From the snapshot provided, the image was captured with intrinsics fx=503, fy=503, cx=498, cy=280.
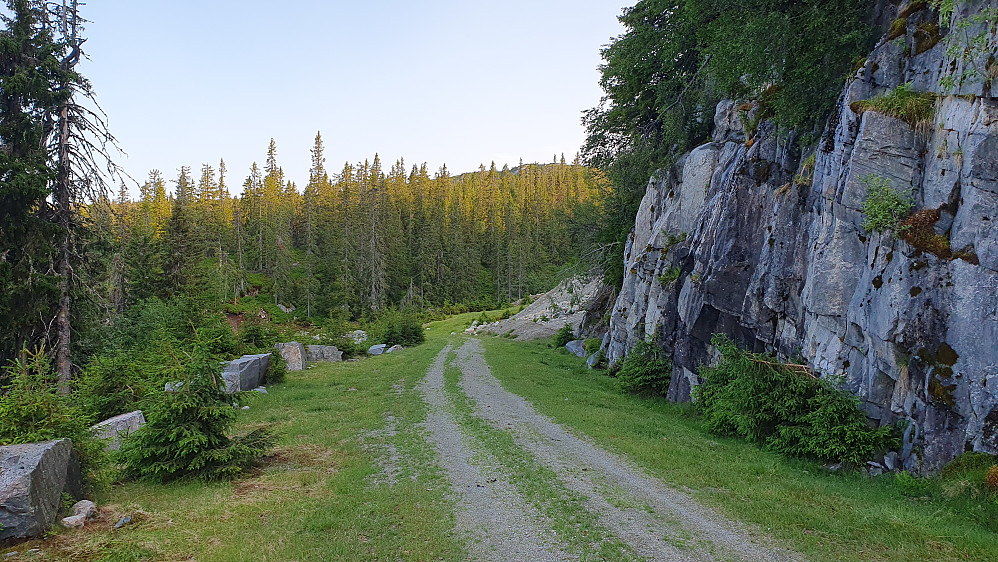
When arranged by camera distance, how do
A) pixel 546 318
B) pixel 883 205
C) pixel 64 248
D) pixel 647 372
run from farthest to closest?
pixel 546 318, pixel 647 372, pixel 64 248, pixel 883 205

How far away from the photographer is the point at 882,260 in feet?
32.3

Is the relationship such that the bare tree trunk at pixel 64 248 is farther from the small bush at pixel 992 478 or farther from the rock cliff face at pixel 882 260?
the small bush at pixel 992 478

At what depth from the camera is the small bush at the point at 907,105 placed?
980 centimetres

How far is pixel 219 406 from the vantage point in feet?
28.8

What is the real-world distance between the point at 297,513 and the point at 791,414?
9.62 m

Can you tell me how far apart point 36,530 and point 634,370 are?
15.8 metres

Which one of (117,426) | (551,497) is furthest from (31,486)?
(551,497)

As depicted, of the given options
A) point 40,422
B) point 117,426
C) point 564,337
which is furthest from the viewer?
point 564,337

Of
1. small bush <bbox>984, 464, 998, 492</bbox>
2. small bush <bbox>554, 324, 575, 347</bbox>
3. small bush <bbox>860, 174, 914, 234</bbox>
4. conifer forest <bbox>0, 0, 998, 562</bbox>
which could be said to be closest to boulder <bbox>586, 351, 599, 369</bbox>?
conifer forest <bbox>0, 0, 998, 562</bbox>

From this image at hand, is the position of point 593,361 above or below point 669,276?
below

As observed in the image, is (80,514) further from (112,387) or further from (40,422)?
(112,387)

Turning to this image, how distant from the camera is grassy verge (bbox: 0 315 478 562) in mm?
6043

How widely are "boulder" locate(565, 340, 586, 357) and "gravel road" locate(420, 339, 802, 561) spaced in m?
16.4

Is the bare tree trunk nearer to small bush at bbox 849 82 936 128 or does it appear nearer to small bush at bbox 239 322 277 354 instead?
small bush at bbox 239 322 277 354
